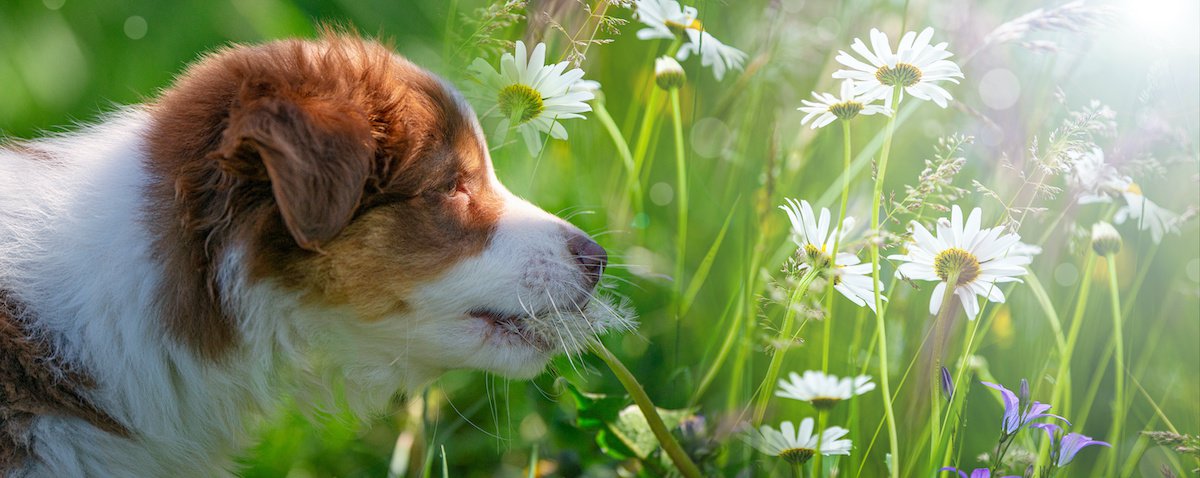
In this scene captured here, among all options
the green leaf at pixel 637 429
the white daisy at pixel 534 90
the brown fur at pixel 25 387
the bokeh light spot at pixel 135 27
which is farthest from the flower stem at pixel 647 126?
the bokeh light spot at pixel 135 27

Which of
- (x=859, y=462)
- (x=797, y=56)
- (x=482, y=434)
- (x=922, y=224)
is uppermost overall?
(x=797, y=56)

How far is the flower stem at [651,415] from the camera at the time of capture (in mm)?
2218

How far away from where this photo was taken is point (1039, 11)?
1905 mm

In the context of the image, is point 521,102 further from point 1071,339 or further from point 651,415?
point 1071,339

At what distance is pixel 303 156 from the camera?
171cm

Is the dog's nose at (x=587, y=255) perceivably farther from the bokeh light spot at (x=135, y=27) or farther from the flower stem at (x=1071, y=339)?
the bokeh light spot at (x=135, y=27)

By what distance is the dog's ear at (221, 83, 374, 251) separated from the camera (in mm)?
1695

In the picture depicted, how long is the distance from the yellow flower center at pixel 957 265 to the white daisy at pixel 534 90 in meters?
0.84

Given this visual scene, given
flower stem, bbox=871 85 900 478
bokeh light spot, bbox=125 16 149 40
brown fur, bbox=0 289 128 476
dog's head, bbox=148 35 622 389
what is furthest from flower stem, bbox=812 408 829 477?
bokeh light spot, bbox=125 16 149 40

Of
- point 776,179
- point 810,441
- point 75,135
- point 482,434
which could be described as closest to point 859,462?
point 810,441

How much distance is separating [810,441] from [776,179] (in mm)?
712

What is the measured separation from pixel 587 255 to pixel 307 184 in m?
0.63

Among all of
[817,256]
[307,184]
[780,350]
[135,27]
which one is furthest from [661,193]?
[135,27]

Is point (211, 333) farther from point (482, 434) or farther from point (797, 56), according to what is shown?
point (797, 56)
